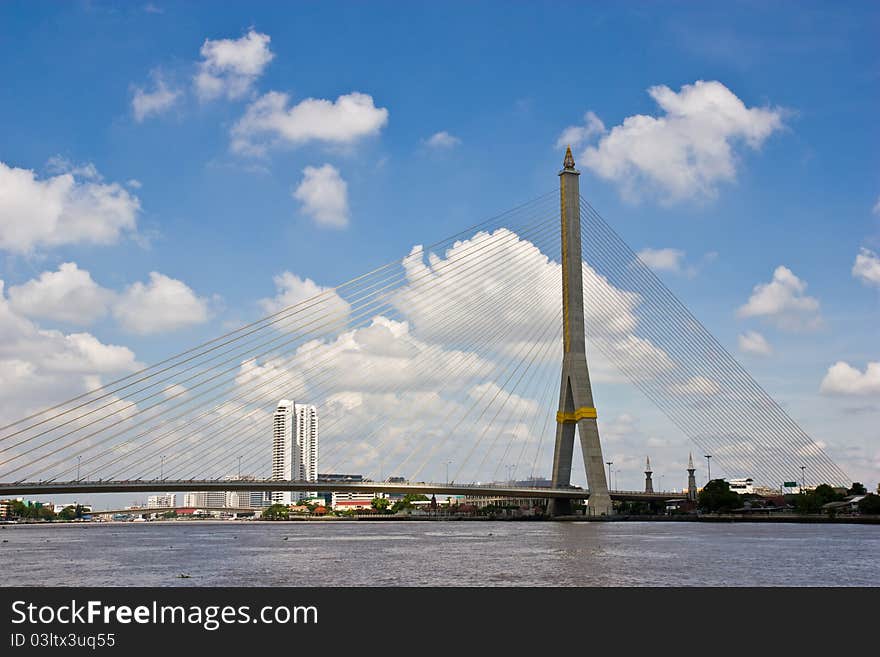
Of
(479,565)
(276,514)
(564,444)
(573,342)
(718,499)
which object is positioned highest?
(573,342)

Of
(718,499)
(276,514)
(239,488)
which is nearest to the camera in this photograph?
(239,488)

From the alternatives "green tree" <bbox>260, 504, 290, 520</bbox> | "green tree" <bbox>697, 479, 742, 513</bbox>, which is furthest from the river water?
"green tree" <bbox>260, 504, 290, 520</bbox>

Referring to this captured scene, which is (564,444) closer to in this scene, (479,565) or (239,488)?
(239,488)

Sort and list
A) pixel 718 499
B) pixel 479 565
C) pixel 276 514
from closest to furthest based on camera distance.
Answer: pixel 479 565
pixel 718 499
pixel 276 514

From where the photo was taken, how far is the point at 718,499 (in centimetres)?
10469

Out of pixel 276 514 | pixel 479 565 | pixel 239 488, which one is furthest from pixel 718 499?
pixel 276 514

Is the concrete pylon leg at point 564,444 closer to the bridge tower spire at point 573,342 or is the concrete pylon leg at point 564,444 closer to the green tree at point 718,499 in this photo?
the bridge tower spire at point 573,342

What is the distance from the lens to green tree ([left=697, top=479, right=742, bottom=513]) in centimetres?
10438

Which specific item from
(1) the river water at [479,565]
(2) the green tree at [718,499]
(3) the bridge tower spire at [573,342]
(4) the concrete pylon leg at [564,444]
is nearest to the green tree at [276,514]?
(2) the green tree at [718,499]

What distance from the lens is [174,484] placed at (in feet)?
219

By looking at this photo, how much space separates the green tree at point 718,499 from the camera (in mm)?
104375
